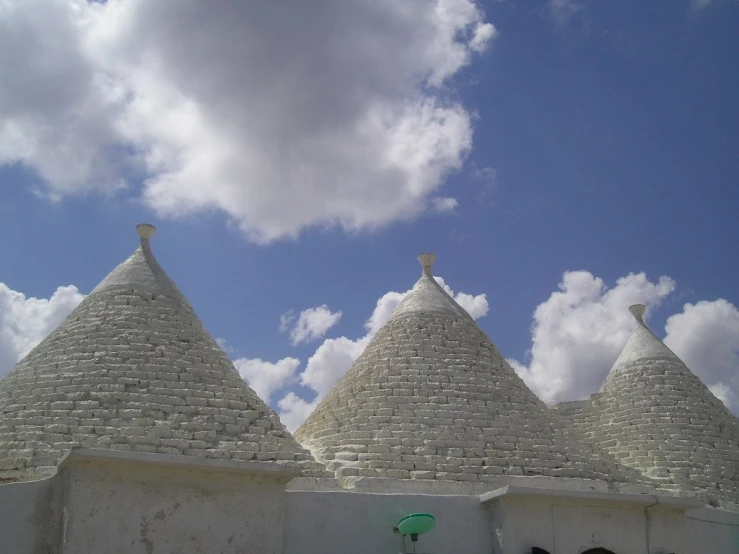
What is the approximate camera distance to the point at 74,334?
1296 centimetres

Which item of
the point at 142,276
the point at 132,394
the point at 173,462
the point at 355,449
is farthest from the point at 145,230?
the point at 173,462

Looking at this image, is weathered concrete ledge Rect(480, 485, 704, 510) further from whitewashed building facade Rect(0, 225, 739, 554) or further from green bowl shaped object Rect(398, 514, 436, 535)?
green bowl shaped object Rect(398, 514, 436, 535)

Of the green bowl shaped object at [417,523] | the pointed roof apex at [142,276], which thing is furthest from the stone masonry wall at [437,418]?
the pointed roof apex at [142,276]

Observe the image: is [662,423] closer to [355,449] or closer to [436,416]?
[436,416]

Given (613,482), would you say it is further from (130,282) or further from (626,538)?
(130,282)

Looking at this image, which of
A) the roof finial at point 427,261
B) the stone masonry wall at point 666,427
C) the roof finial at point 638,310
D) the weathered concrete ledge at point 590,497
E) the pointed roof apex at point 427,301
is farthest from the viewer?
the roof finial at point 638,310

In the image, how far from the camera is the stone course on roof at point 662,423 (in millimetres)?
15016

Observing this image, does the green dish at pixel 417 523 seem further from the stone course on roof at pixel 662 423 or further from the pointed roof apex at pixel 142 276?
the stone course on roof at pixel 662 423

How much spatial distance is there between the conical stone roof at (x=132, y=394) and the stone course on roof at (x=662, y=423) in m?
7.09

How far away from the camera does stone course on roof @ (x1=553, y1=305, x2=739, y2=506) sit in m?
15.0

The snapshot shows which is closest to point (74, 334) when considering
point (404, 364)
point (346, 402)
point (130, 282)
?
point (130, 282)

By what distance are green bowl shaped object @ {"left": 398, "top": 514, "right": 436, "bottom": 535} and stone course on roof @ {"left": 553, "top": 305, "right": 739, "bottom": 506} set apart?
7.23m

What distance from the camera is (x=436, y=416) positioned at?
13406 millimetres

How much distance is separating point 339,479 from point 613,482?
4.82 metres
